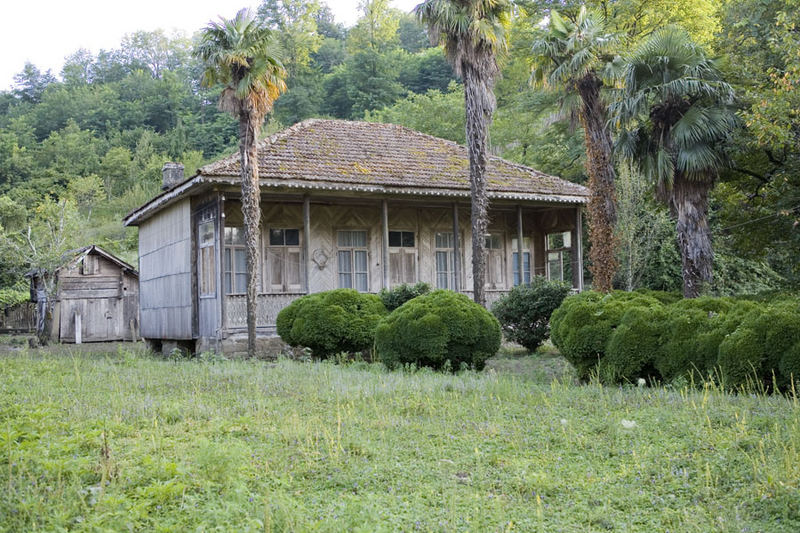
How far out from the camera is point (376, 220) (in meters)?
23.1

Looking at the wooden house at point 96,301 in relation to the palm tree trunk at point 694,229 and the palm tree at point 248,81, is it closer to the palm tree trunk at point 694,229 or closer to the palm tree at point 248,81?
the palm tree at point 248,81

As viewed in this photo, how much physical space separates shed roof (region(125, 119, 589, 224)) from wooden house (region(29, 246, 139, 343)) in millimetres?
9543

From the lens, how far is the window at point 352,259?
22.5m

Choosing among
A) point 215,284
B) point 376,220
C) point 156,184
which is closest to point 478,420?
point 215,284

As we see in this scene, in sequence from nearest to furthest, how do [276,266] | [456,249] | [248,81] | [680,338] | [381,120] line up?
[680,338] → [248,81] → [276,266] → [456,249] → [381,120]

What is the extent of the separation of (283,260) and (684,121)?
11.6 m

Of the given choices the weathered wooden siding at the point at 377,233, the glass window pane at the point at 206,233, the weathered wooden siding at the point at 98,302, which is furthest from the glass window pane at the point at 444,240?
the weathered wooden siding at the point at 98,302

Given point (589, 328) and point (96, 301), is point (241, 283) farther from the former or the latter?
point (96, 301)

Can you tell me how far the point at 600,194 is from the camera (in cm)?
2078

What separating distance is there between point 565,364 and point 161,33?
8629 cm

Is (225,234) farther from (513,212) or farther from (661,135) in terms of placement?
(661,135)

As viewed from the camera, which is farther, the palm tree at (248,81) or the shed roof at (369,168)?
the shed roof at (369,168)

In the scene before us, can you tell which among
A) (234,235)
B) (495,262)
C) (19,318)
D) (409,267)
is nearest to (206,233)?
(234,235)

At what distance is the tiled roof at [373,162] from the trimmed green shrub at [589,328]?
9656 mm
